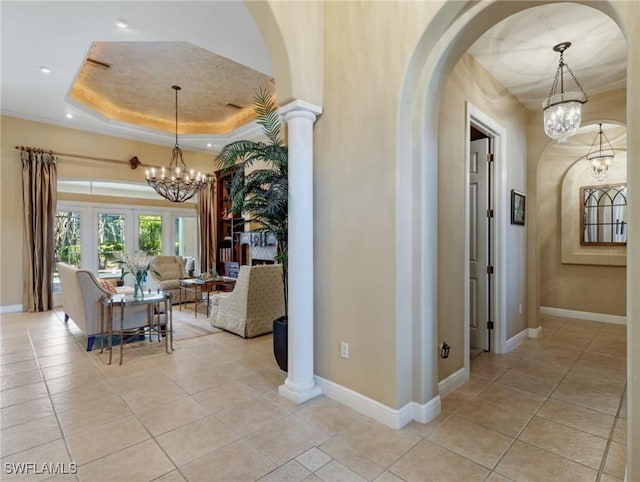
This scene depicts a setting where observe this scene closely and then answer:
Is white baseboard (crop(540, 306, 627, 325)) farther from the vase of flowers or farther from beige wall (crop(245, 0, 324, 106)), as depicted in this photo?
the vase of flowers

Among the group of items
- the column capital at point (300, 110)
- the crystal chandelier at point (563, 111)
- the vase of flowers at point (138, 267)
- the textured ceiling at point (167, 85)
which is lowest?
the vase of flowers at point (138, 267)

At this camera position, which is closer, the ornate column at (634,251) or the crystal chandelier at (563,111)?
the ornate column at (634,251)

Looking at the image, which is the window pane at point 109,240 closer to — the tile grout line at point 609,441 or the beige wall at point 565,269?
the tile grout line at point 609,441

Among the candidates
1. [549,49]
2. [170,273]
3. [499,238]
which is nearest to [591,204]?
[499,238]

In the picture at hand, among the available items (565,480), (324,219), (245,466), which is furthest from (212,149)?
(565,480)

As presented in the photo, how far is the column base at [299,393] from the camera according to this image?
2670mm

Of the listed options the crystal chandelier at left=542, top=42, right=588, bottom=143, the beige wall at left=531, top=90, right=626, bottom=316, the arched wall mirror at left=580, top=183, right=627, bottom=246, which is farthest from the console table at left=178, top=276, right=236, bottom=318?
the arched wall mirror at left=580, top=183, right=627, bottom=246

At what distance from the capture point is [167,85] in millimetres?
5406

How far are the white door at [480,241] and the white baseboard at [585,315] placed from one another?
2.72 metres

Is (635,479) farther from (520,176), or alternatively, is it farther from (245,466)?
(520,176)

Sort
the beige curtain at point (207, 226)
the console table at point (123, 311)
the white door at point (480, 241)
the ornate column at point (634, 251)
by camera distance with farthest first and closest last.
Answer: the beige curtain at point (207, 226) < the white door at point (480, 241) < the console table at point (123, 311) < the ornate column at point (634, 251)

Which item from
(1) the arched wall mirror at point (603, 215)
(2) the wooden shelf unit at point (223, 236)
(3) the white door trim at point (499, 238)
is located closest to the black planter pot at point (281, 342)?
(3) the white door trim at point (499, 238)

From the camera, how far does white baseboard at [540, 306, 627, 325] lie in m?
5.14

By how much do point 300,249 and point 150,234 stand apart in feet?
22.0
